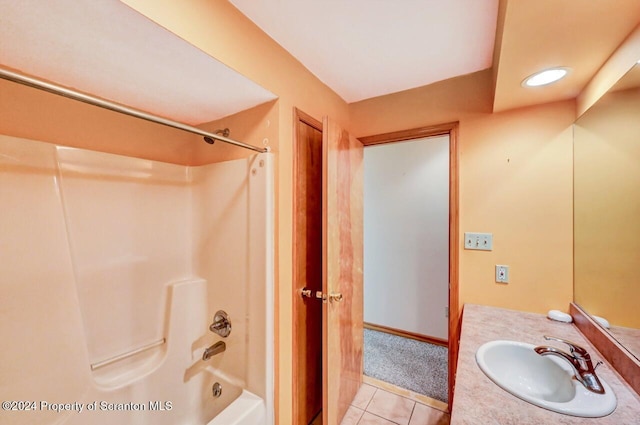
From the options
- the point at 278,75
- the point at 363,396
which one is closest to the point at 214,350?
the point at 363,396

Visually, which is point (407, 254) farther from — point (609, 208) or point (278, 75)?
point (278, 75)

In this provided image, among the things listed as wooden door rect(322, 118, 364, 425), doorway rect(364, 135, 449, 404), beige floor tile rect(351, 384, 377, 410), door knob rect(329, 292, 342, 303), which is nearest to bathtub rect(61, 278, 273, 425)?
wooden door rect(322, 118, 364, 425)

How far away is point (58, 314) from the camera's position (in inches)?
43.4

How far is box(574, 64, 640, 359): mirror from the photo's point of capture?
977 mm

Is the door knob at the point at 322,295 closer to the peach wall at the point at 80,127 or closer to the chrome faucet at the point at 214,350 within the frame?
the chrome faucet at the point at 214,350

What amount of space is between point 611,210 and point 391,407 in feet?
5.88

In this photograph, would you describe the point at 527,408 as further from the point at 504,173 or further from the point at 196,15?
the point at 196,15

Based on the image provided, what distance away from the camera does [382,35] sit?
4.09 feet

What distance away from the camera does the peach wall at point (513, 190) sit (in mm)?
1418

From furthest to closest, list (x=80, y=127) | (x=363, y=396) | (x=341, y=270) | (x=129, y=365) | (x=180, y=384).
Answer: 1. (x=363, y=396)
2. (x=341, y=270)
3. (x=180, y=384)
4. (x=129, y=365)
5. (x=80, y=127)

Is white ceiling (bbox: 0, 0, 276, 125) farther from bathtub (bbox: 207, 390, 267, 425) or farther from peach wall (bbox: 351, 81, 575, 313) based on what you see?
bathtub (bbox: 207, 390, 267, 425)

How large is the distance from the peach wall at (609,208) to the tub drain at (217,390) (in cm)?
201

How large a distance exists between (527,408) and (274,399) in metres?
1.10

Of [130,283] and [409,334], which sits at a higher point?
[130,283]
